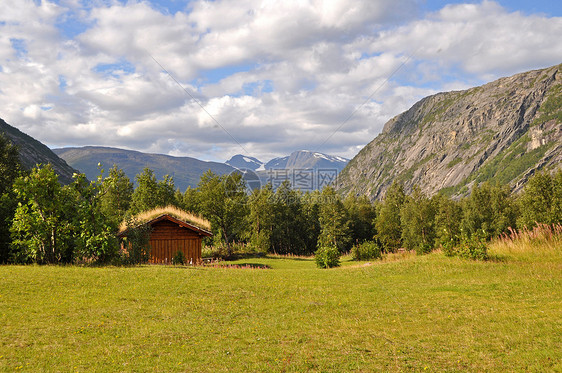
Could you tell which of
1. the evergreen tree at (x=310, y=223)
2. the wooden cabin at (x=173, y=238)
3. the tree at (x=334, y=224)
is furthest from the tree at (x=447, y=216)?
the wooden cabin at (x=173, y=238)

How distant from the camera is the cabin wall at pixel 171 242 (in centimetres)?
3441

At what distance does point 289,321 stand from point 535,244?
15.9 m

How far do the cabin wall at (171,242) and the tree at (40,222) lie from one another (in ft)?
37.9

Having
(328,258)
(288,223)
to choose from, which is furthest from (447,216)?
(328,258)

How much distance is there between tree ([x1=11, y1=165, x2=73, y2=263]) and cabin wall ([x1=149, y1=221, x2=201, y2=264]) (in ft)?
37.9

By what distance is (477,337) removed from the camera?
8.95 metres

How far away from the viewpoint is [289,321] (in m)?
11.4

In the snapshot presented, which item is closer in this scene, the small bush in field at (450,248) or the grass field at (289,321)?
the grass field at (289,321)

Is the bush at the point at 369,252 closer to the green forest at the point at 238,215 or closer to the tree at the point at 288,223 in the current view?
the green forest at the point at 238,215

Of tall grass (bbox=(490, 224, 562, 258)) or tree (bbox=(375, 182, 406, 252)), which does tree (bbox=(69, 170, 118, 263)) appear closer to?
tall grass (bbox=(490, 224, 562, 258))

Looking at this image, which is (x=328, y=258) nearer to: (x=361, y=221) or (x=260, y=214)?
(x=260, y=214)

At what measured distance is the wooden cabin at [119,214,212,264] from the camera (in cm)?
3431

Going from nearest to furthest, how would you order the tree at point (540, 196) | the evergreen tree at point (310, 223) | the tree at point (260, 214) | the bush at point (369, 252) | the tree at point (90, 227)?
the tree at point (90, 227), the bush at point (369, 252), the tree at point (540, 196), the tree at point (260, 214), the evergreen tree at point (310, 223)

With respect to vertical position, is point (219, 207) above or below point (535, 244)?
above
